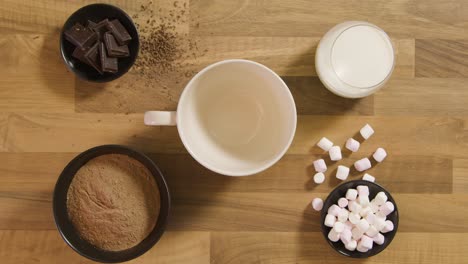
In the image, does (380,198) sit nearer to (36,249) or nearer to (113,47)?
(113,47)

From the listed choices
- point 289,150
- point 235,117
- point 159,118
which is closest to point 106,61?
point 159,118

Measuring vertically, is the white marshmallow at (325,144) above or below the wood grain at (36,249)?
above

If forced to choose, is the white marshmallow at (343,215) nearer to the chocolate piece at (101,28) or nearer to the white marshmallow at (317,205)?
the white marshmallow at (317,205)

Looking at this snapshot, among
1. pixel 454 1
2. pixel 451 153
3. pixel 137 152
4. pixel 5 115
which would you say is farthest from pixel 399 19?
pixel 5 115

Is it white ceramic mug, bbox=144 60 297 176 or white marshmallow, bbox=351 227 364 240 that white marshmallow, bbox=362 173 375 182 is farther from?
white ceramic mug, bbox=144 60 297 176

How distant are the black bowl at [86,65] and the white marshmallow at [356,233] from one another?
565 millimetres

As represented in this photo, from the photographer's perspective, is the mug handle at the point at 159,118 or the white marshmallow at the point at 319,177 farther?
the white marshmallow at the point at 319,177

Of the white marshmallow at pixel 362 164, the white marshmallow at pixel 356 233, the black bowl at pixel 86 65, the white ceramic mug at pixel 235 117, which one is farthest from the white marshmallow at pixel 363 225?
the black bowl at pixel 86 65

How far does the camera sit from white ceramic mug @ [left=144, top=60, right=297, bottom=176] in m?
0.86

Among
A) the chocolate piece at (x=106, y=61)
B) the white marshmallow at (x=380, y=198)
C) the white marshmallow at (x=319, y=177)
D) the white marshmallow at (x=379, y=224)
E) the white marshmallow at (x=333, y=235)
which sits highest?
the chocolate piece at (x=106, y=61)

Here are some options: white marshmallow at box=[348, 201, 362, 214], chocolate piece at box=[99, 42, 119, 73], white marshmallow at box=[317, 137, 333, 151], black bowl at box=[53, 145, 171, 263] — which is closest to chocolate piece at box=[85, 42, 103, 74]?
chocolate piece at box=[99, 42, 119, 73]

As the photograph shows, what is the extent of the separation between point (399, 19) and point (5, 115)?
33.6 inches

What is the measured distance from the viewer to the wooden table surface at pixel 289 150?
98 centimetres

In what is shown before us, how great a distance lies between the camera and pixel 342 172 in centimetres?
98
